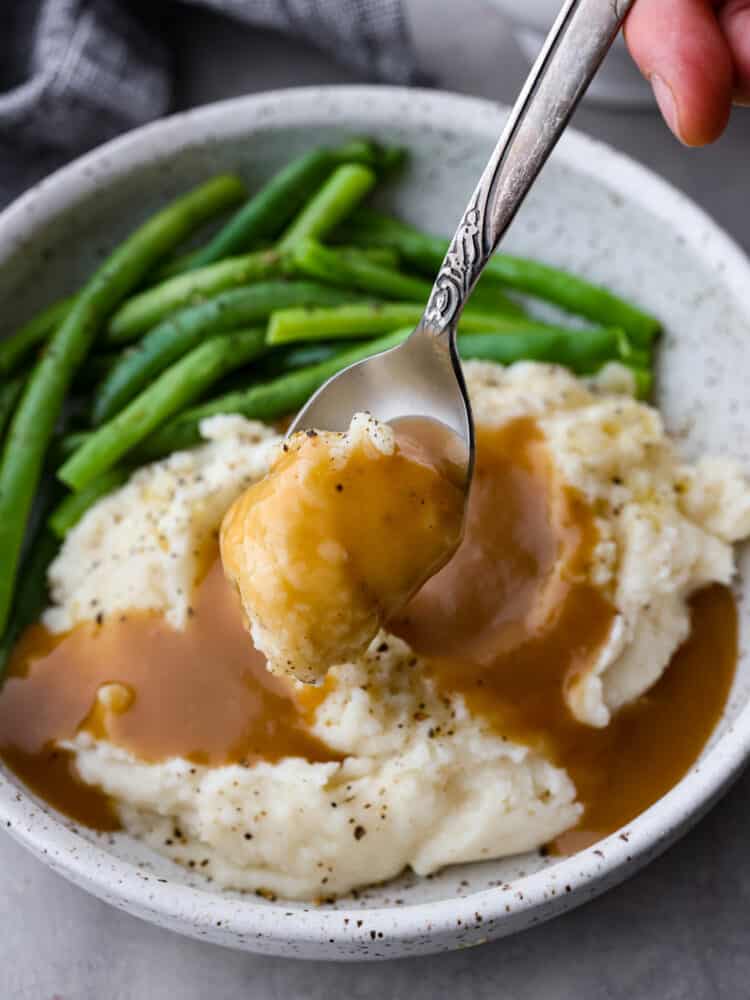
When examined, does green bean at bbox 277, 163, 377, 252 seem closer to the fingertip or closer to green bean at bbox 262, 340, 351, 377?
green bean at bbox 262, 340, 351, 377

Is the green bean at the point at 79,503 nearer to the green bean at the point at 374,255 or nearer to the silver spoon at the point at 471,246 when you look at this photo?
the silver spoon at the point at 471,246

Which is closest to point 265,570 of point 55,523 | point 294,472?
point 294,472

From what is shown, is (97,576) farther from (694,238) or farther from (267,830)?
(694,238)

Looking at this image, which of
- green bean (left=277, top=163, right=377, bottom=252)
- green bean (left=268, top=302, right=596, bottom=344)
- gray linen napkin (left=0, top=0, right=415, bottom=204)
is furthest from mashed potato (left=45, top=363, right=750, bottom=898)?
gray linen napkin (left=0, top=0, right=415, bottom=204)

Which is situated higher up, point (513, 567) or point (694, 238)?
point (694, 238)

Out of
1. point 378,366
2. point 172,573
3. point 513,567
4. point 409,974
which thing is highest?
point 378,366

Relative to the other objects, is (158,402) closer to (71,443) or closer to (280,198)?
(71,443)

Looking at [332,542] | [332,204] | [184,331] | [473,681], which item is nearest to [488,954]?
[473,681]
